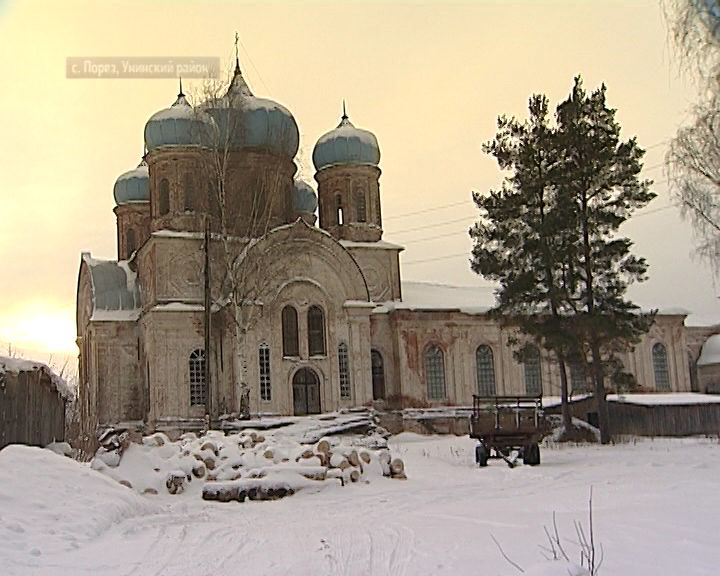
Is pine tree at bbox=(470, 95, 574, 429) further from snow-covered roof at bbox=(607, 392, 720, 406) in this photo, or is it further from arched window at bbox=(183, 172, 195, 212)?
arched window at bbox=(183, 172, 195, 212)

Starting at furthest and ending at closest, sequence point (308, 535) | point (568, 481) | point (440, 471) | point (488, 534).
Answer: point (440, 471) < point (568, 481) < point (308, 535) < point (488, 534)

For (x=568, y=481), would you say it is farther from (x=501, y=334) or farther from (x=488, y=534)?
(x=501, y=334)

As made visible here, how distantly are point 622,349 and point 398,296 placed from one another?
14.6m

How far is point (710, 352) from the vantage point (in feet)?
171

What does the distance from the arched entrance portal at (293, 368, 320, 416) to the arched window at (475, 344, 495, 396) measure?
30.2ft

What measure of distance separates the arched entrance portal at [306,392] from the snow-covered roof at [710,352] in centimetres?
2518

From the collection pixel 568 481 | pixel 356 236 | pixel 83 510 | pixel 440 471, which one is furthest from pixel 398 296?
pixel 83 510

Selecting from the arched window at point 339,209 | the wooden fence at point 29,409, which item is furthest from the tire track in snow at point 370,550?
the arched window at point 339,209

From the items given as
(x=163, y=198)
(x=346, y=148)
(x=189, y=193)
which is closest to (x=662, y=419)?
(x=346, y=148)

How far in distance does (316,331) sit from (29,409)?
65.8ft

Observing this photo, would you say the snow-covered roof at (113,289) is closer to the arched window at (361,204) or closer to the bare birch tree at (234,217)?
the bare birch tree at (234,217)

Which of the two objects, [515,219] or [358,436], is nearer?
[358,436]

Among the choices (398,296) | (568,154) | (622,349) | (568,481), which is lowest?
(568,481)

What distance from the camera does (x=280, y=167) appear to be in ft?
127
